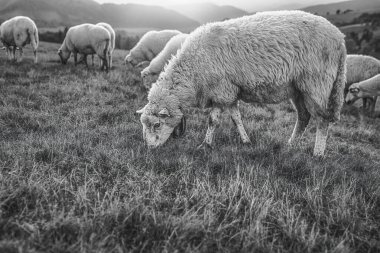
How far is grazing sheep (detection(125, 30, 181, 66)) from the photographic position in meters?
13.9

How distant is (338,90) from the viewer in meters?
4.96

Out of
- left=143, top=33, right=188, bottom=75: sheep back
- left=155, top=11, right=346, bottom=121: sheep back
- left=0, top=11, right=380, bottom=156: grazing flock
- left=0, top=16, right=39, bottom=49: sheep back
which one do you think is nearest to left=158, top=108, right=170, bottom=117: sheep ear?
left=0, top=11, right=380, bottom=156: grazing flock

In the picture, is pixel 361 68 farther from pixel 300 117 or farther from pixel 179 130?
pixel 179 130

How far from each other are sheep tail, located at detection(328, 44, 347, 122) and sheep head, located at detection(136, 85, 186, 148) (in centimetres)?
260

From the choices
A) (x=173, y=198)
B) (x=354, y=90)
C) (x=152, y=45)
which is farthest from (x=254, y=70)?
(x=152, y=45)

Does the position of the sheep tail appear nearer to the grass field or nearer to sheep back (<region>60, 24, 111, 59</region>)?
the grass field

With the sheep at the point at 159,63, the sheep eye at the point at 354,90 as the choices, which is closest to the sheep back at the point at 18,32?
the sheep at the point at 159,63

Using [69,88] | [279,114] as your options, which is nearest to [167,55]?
[69,88]

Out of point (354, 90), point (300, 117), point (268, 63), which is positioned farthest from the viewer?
point (354, 90)

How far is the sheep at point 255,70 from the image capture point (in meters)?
4.71

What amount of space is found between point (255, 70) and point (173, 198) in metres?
2.84

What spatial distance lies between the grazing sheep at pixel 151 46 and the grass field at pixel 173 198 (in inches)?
369

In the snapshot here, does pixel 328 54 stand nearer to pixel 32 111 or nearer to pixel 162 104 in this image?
pixel 162 104

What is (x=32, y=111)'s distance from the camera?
6246 millimetres
